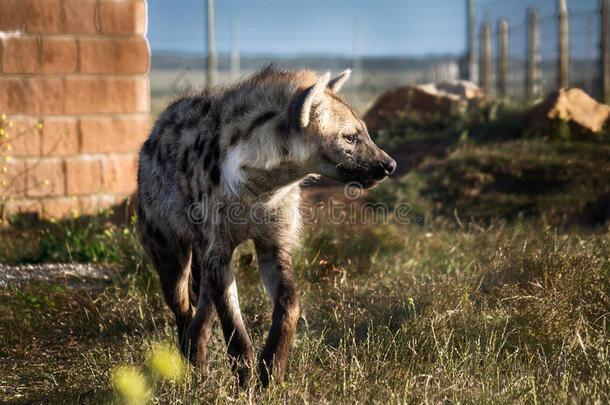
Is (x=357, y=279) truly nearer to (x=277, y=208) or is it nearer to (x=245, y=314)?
(x=245, y=314)

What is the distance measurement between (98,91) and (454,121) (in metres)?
5.45

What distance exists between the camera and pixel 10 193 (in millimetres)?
6066

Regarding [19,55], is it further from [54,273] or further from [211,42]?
[211,42]

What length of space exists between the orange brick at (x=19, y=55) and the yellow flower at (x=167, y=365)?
3559 mm

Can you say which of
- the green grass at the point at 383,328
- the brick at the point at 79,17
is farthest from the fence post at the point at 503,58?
the brick at the point at 79,17

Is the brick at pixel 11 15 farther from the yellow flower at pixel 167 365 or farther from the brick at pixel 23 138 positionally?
the yellow flower at pixel 167 365

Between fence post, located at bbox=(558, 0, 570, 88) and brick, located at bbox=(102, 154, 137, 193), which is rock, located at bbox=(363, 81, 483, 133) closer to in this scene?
fence post, located at bbox=(558, 0, 570, 88)

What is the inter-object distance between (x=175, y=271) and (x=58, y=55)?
3030 mm

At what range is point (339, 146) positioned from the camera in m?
3.47

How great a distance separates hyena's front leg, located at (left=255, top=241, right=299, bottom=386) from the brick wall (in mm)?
3124

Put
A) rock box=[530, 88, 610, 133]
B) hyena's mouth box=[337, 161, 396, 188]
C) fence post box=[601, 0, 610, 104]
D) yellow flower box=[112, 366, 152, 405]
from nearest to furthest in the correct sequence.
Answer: yellow flower box=[112, 366, 152, 405] → hyena's mouth box=[337, 161, 396, 188] → rock box=[530, 88, 610, 133] → fence post box=[601, 0, 610, 104]

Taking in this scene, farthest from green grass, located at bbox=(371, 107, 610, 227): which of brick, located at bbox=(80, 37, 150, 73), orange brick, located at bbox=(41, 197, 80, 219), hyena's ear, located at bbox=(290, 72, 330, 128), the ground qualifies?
hyena's ear, located at bbox=(290, 72, 330, 128)

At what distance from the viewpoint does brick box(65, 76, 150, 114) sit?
20.8 ft

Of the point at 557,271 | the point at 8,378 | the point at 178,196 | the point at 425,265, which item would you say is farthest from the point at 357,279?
the point at 8,378
